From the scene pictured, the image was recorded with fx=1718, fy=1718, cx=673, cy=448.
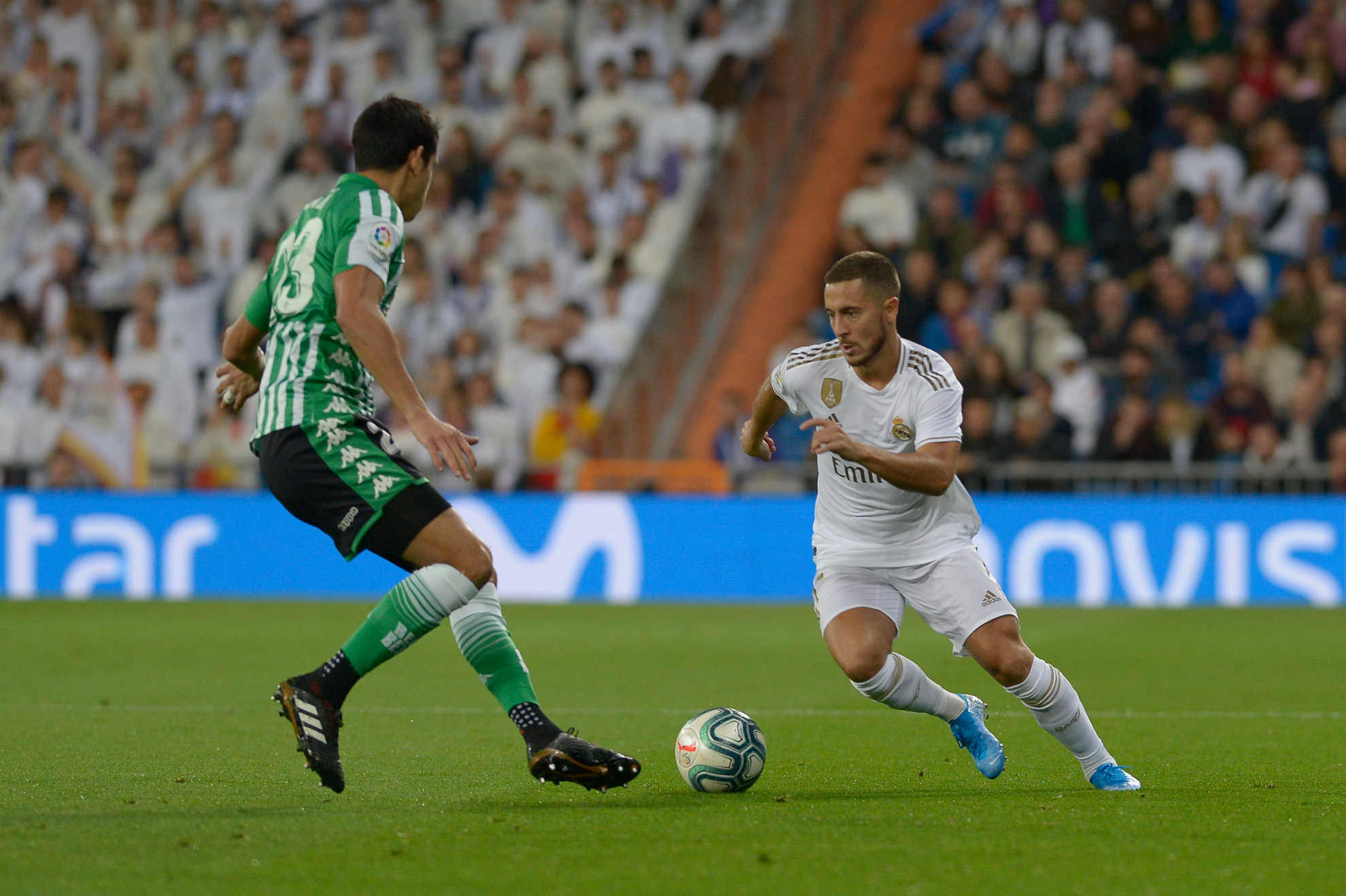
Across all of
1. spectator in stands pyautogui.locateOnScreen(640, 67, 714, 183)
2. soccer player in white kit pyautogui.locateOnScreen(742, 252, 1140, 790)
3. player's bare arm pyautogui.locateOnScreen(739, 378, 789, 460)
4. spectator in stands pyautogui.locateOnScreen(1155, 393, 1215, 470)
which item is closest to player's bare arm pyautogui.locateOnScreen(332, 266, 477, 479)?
soccer player in white kit pyautogui.locateOnScreen(742, 252, 1140, 790)

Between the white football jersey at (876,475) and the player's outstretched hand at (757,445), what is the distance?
16 centimetres

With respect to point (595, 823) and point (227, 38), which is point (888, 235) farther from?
point (595, 823)

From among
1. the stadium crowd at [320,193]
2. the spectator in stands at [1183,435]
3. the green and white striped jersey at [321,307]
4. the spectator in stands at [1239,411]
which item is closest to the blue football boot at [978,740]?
the green and white striped jersey at [321,307]

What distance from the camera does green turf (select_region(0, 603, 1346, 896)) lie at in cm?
418

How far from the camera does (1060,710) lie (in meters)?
5.52

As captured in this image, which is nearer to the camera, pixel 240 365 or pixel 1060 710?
pixel 1060 710

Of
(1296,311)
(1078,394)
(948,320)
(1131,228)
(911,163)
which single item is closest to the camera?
(1296,311)

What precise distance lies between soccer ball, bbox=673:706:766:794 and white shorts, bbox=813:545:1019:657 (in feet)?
1.63

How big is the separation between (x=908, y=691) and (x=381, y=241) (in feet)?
7.57

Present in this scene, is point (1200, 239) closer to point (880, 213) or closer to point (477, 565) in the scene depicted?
point (880, 213)

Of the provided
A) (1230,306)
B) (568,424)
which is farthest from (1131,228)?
(568,424)

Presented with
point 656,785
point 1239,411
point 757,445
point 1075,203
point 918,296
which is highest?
point 1075,203

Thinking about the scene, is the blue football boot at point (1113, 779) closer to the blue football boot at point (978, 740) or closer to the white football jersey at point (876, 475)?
the blue football boot at point (978, 740)

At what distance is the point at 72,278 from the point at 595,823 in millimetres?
13572
